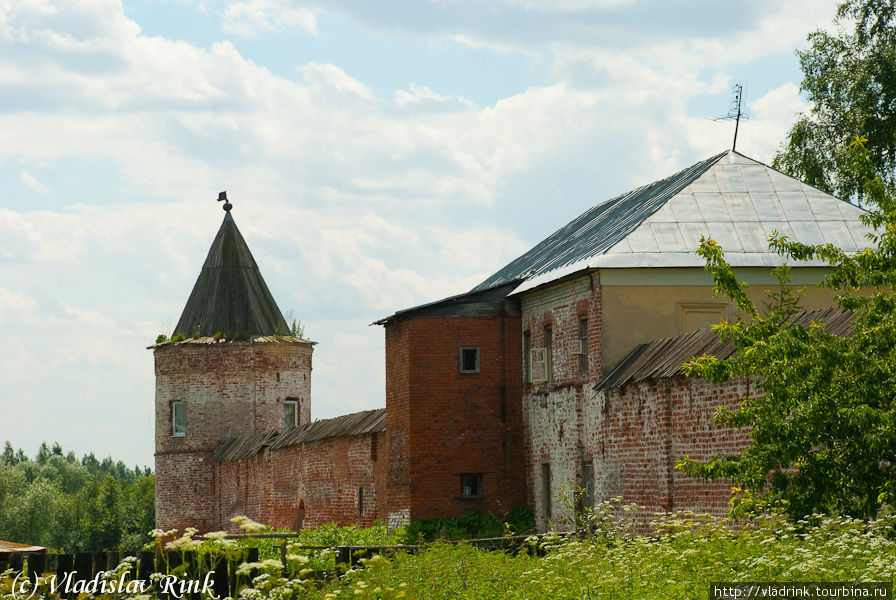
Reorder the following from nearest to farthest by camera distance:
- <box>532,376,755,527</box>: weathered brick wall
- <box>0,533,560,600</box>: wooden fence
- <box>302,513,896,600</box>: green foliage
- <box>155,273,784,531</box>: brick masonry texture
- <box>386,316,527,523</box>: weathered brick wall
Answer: <box>302,513,896,600</box>: green foliage → <box>0,533,560,600</box>: wooden fence → <box>532,376,755,527</box>: weathered brick wall → <box>155,273,784,531</box>: brick masonry texture → <box>386,316,527,523</box>: weathered brick wall

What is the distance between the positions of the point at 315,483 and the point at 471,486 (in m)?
6.33

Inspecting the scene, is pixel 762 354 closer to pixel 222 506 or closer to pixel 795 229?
pixel 795 229

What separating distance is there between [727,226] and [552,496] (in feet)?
18.8

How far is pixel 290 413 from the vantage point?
A: 129 ft

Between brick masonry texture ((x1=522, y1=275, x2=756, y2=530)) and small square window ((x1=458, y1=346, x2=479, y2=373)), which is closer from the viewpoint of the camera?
brick masonry texture ((x1=522, y1=275, x2=756, y2=530))

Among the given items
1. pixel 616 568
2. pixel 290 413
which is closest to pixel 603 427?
pixel 616 568

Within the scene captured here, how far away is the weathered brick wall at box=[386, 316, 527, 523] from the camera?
914 inches

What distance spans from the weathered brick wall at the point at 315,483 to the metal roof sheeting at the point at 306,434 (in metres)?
0.16

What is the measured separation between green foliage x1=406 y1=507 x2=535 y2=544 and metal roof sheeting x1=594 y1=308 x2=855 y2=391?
3.96 metres

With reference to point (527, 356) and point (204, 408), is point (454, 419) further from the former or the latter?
point (204, 408)

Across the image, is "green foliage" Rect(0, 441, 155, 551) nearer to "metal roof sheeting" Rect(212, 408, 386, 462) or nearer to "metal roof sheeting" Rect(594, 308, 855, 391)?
"metal roof sheeting" Rect(212, 408, 386, 462)

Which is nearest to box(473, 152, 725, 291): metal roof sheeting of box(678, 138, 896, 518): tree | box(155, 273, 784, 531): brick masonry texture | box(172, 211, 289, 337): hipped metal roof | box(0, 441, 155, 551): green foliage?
box(155, 273, 784, 531): brick masonry texture

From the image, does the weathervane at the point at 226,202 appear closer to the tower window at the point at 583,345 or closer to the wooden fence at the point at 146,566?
the tower window at the point at 583,345

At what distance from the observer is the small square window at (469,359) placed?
931 inches
